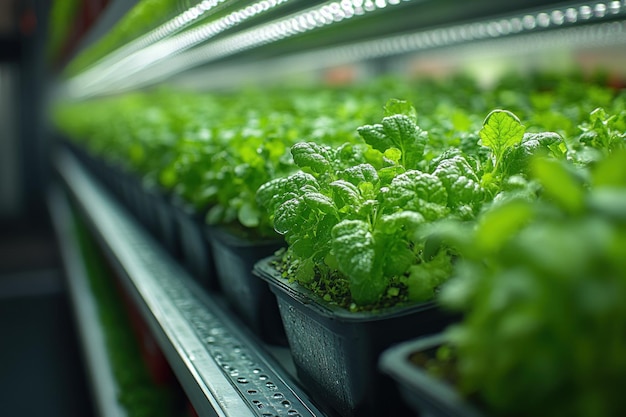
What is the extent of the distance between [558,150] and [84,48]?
15.3 feet

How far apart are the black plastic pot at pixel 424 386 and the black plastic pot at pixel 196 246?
102 cm

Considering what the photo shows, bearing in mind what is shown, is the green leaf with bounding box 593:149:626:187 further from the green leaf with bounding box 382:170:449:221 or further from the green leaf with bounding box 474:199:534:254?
the green leaf with bounding box 382:170:449:221

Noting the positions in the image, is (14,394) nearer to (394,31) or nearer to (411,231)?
(394,31)

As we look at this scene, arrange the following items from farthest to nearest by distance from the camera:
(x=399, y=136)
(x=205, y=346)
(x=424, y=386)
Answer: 1. (x=205, y=346)
2. (x=399, y=136)
3. (x=424, y=386)

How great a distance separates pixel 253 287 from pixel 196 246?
0.50 metres

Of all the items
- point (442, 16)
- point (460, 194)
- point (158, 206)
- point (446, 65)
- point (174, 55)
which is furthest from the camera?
point (446, 65)

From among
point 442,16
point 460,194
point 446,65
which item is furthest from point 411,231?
point 446,65

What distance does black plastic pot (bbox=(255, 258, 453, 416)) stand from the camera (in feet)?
2.82

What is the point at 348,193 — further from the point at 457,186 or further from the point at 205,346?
the point at 205,346

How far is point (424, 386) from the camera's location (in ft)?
2.06

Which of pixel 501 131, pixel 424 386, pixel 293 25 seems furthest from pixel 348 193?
pixel 293 25

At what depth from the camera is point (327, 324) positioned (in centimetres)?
90

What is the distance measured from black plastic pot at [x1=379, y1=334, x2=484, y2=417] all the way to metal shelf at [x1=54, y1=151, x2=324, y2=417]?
371mm

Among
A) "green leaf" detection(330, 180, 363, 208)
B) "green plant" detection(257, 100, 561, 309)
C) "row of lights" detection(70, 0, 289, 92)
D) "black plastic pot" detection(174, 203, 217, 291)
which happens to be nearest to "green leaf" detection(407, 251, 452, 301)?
"green plant" detection(257, 100, 561, 309)
